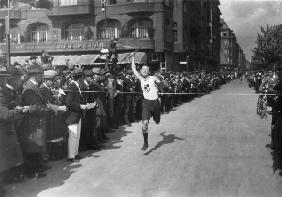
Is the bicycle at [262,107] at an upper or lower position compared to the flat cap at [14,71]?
lower

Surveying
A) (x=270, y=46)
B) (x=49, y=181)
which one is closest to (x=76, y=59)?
(x=270, y=46)

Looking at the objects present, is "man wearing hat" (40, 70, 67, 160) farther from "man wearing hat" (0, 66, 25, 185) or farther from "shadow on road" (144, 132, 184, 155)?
"shadow on road" (144, 132, 184, 155)

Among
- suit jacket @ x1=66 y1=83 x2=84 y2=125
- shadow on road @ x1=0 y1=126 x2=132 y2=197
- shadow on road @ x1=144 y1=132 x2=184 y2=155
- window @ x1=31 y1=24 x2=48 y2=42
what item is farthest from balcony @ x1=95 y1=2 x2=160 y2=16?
suit jacket @ x1=66 y1=83 x2=84 y2=125

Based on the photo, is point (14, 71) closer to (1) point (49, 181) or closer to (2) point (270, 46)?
(1) point (49, 181)

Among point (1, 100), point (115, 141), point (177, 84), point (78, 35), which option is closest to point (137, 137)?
point (115, 141)

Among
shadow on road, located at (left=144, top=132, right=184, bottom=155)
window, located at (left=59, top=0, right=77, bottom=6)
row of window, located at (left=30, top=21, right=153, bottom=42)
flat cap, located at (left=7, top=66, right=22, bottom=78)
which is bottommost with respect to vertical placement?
shadow on road, located at (left=144, top=132, right=184, bottom=155)

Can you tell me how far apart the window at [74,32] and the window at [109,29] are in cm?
187

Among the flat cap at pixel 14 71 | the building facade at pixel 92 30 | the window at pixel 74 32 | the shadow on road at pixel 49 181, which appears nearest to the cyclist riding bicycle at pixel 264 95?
the shadow on road at pixel 49 181

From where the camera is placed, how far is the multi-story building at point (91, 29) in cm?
3781

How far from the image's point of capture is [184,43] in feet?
153

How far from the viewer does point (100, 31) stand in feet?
132

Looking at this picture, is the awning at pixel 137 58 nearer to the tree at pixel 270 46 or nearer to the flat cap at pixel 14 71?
the tree at pixel 270 46

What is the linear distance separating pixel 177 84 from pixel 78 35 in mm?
20264

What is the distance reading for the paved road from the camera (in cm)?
627
